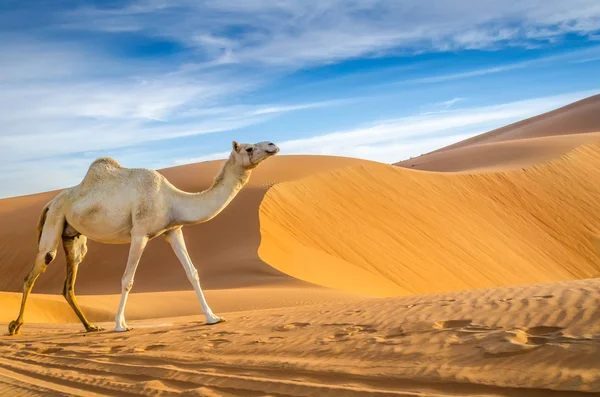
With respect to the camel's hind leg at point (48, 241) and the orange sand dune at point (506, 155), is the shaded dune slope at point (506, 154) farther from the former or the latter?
the camel's hind leg at point (48, 241)

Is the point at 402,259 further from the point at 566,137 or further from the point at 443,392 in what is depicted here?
the point at 566,137

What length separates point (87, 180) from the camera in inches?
398

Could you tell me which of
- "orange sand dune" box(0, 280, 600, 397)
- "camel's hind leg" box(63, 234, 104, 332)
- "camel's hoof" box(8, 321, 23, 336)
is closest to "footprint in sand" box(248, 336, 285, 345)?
"orange sand dune" box(0, 280, 600, 397)

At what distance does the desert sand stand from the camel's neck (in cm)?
160

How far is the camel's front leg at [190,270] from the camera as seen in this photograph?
9.46 meters

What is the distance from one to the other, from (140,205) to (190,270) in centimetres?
118

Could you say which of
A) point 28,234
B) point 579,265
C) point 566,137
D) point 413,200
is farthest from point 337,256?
point 566,137

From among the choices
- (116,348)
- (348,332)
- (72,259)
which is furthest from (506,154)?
(116,348)

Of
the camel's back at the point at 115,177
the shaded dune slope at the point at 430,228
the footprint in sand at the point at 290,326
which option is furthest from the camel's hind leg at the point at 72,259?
the shaded dune slope at the point at 430,228

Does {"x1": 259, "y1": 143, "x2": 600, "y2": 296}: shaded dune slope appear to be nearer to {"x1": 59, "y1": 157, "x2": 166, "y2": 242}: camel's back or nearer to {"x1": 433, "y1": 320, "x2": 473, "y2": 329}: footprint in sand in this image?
{"x1": 59, "y1": 157, "x2": 166, "y2": 242}: camel's back

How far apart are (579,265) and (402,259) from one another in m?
A: 9.20

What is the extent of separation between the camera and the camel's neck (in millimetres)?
9781

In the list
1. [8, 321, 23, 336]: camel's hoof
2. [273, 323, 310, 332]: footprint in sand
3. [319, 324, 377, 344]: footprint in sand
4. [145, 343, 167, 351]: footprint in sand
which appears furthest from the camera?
[8, 321, 23, 336]: camel's hoof

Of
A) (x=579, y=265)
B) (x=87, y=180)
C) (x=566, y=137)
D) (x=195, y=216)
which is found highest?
(x=566, y=137)
